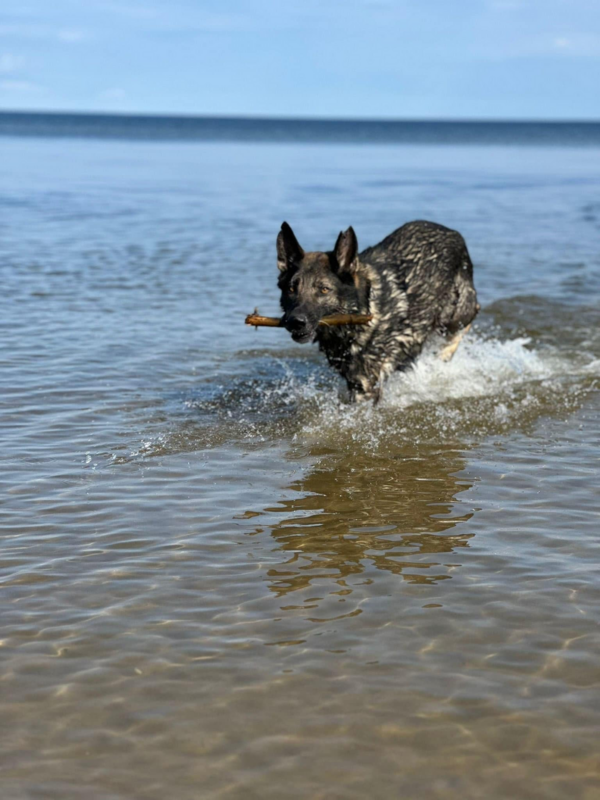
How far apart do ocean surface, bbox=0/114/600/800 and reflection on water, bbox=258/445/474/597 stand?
0.02 metres

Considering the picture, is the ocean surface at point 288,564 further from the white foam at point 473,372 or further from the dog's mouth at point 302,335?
the dog's mouth at point 302,335

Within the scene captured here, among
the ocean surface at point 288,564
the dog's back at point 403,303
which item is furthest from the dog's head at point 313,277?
the ocean surface at point 288,564

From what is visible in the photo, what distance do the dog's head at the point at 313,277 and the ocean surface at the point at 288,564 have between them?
110 centimetres

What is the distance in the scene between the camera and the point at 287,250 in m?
8.27

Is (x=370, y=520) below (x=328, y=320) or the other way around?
below

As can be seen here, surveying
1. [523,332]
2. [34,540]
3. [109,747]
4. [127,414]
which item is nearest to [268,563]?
[34,540]

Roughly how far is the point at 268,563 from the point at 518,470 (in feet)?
8.34

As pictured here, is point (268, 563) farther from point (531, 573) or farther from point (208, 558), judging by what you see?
point (531, 573)

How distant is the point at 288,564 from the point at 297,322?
270 centimetres

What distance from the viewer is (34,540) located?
5973 millimetres

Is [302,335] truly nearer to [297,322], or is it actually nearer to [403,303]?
[297,322]

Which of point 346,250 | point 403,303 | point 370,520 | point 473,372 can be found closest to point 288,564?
point 370,520

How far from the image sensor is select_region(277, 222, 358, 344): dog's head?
8.09 meters

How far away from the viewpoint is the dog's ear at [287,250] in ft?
26.8
